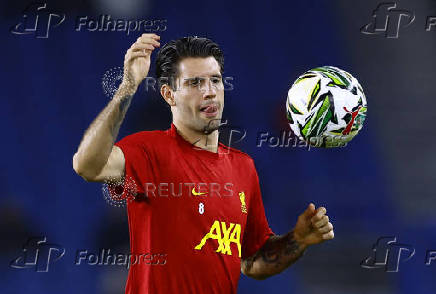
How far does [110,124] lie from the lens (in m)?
2.51

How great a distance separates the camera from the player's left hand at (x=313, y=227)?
3193mm

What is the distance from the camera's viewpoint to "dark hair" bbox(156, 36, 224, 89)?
3199mm

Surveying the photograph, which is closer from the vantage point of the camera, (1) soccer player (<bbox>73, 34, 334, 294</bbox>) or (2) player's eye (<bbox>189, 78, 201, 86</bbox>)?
(1) soccer player (<bbox>73, 34, 334, 294</bbox>)

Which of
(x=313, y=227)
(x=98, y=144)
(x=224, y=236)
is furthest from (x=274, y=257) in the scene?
(x=98, y=144)

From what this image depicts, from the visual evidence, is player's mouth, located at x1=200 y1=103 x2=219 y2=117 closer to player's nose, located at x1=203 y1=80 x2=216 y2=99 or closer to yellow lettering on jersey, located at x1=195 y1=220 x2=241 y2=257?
player's nose, located at x1=203 y1=80 x2=216 y2=99

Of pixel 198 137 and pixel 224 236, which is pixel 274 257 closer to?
pixel 224 236

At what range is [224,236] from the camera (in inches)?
119

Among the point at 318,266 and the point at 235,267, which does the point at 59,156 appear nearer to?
the point at 318,266

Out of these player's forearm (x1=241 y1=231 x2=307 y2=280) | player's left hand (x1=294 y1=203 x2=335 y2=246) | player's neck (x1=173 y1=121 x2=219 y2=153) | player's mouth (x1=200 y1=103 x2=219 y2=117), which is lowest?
player's forearm (x1=241 y1=231 x2=307 y2=280)

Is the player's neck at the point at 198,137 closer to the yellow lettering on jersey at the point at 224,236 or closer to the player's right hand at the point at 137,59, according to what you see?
the yellow lettering on jersey at the point at 224,236

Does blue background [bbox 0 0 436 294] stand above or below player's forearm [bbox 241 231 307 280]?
above

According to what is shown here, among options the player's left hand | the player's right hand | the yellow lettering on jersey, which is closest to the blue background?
the player's left hand

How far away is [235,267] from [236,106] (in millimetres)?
3143

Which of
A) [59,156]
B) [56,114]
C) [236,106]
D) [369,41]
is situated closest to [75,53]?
[56,114]
